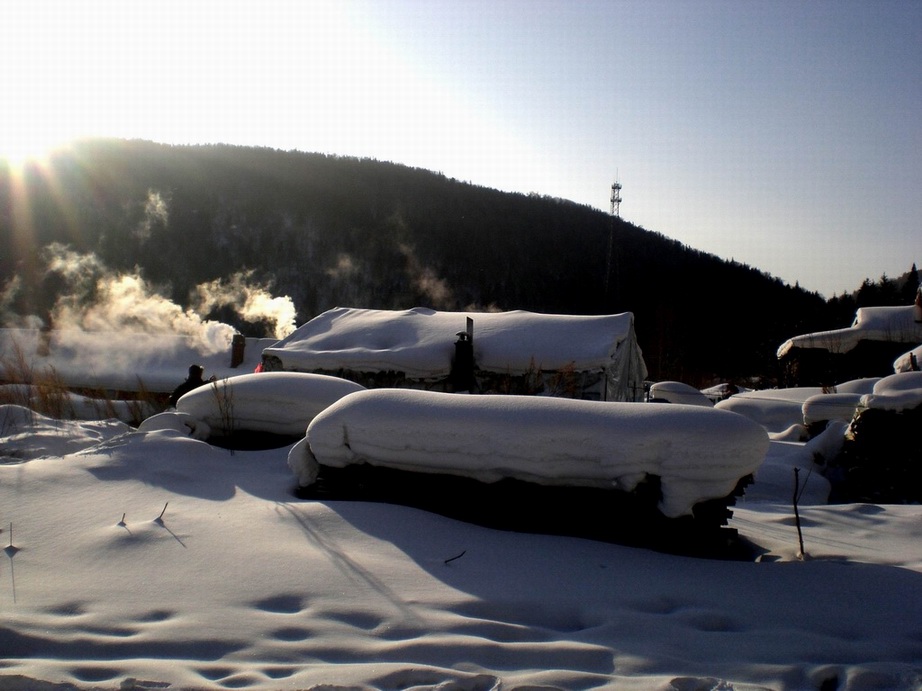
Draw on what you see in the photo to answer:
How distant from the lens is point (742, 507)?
8.27m

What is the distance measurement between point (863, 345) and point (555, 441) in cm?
2534

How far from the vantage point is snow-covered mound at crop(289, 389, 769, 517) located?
5.09m

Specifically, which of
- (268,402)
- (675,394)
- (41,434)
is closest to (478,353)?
(268,402)

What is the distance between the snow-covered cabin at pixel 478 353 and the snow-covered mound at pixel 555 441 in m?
8.33

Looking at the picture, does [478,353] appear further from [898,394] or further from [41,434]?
[41,434]

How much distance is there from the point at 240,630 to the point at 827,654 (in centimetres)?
287

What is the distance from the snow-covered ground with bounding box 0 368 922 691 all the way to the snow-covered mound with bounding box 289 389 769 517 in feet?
1.45

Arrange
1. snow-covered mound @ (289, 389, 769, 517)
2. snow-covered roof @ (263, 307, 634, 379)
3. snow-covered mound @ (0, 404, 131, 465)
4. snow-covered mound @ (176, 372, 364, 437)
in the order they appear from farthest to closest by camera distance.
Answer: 1. snow-covered roof @ (263, 307, 634, 379)
2. snow-covered mound @ (176, 372, 364, 437)
3. snow-covered mound @ (0, 404, 131, 465)
4. snow-covered mound @ (289, 389, 769, 517)

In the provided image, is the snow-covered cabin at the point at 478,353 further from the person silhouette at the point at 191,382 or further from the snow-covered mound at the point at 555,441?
the snow-covered mound at the point at 555,441

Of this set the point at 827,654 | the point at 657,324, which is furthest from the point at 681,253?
the point at 827,654

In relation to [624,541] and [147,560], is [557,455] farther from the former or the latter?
[147,560]

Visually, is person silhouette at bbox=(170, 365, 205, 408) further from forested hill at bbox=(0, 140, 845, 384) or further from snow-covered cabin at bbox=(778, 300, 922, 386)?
forested hill at bbox=(0, 140, 845, 384)

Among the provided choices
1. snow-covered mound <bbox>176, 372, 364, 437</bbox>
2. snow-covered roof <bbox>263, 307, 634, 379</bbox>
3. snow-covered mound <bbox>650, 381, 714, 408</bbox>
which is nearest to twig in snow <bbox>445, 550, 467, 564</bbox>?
snow-covered mound <bbox>176, 372, 364, 437</bbox>

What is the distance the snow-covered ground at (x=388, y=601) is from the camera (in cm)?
330
